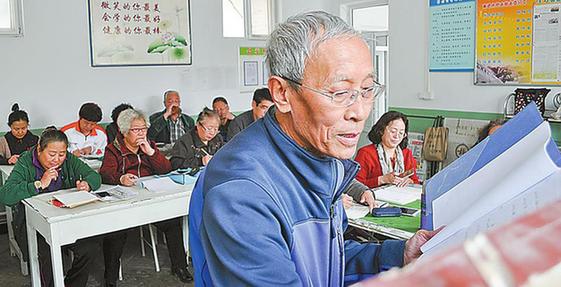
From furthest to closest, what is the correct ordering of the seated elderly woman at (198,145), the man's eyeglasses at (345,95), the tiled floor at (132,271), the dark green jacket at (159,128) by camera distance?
the dark green jacket at (159,128) → the seated elderly woman at (198,145) → the tiled floor at (132,271) → the man's eyeglasses at (345,95)

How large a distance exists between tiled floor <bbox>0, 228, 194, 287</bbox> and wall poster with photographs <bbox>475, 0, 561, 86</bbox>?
128 inches

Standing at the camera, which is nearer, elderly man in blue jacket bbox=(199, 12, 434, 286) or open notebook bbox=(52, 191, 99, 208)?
elderly man in blue jacket bbox=(199, 12, 434, 286)

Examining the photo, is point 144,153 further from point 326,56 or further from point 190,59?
point 326,56

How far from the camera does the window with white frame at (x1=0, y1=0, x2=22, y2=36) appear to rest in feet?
15.9

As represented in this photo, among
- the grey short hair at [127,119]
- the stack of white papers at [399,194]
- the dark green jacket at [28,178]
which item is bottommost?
the stack of white papers at [399,194]

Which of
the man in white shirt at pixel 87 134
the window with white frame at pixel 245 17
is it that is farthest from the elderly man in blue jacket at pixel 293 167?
the window with white frame at pixel 245 17

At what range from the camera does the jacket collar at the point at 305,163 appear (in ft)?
3.13

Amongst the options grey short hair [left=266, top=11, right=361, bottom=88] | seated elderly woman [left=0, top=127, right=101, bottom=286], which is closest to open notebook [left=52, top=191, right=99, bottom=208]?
seated elderly woman [left=0, top=127, right=101, bottom=286]

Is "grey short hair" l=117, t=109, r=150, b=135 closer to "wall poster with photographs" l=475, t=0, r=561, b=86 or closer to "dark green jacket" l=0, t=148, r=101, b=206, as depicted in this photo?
"dark green jacket" l=0, t=148, r=101, b=206

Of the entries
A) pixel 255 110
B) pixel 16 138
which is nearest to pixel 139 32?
pixel 16 138

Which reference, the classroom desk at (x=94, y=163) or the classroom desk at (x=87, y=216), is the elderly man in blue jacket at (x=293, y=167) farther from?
the classroom desk at (x=94, y=163)

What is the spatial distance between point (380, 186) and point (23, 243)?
2.31m

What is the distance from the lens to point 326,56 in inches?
34.8

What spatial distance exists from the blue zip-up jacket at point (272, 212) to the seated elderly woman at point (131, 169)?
2.60 metres
